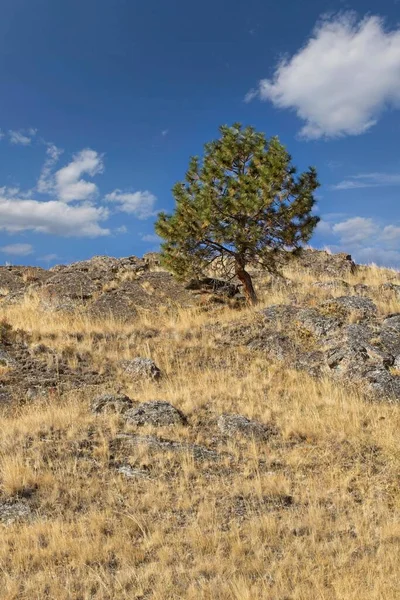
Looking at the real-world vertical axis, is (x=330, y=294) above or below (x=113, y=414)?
above

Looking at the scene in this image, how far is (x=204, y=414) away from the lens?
9.68 m

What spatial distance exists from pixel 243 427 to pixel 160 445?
1.71 meters

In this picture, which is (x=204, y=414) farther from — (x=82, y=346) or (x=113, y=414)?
(x=82, y=346)

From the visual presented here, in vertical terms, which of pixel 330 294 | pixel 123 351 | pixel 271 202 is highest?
pixel 271 202

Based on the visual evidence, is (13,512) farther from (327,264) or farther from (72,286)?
(327,264)

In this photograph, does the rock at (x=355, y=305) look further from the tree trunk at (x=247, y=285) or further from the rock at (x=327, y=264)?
the rock at (x=327, y=264)

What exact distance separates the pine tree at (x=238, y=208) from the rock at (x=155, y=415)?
8259 millimetres

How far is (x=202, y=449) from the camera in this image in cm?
779

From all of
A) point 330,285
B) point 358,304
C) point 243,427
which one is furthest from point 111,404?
point 330,285

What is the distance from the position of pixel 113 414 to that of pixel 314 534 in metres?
4.84

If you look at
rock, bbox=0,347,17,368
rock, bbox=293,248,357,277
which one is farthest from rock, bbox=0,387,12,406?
rock, bbox=293,248,357,277

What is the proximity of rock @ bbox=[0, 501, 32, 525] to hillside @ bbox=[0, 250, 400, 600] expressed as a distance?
2 cm

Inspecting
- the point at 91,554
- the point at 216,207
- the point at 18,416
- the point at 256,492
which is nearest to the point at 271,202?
the point at 216,207

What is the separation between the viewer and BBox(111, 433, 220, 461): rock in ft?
24.8
